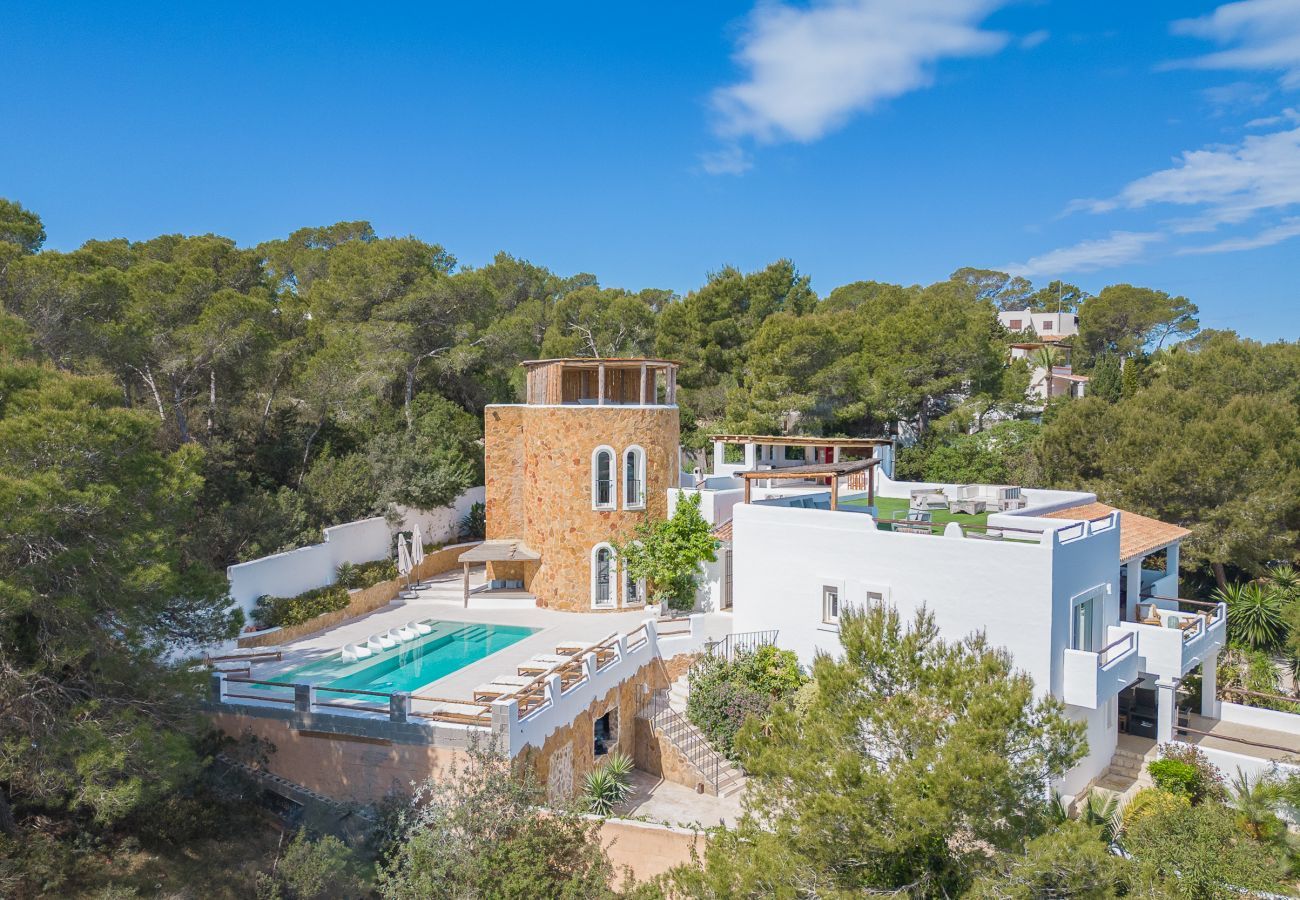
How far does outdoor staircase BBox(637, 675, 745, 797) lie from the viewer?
1698 centimetres

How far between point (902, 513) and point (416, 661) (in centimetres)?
1459

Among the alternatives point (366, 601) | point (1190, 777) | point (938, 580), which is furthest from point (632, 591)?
point (1190, 777)

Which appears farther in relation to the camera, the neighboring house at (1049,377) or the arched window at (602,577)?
the neighboring house at (1049,377)

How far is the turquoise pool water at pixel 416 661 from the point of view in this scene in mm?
17844

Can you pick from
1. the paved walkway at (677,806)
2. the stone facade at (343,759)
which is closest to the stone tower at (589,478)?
the paved walkway at (677,806)

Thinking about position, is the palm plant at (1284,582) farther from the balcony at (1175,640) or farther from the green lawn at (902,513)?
the green lawn at (902,513)

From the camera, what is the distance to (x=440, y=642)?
21047mm

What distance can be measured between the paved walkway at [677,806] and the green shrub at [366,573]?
11507 millimetres

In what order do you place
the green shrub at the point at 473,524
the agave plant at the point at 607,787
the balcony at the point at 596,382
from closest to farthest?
the agave plant at the point at 607,787 → the balcony at the point at 596,382 → the green shrub at the point at 473,524

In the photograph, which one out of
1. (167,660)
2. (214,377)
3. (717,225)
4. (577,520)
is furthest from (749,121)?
(167,660)

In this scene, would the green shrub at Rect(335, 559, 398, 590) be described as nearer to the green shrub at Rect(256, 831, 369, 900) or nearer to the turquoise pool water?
the turquoise pool water

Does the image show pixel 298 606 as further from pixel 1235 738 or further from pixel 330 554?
pixel 1235 738

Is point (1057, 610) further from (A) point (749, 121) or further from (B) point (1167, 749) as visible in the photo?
(A) point (749, 121)

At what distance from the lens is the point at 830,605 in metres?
18.2
